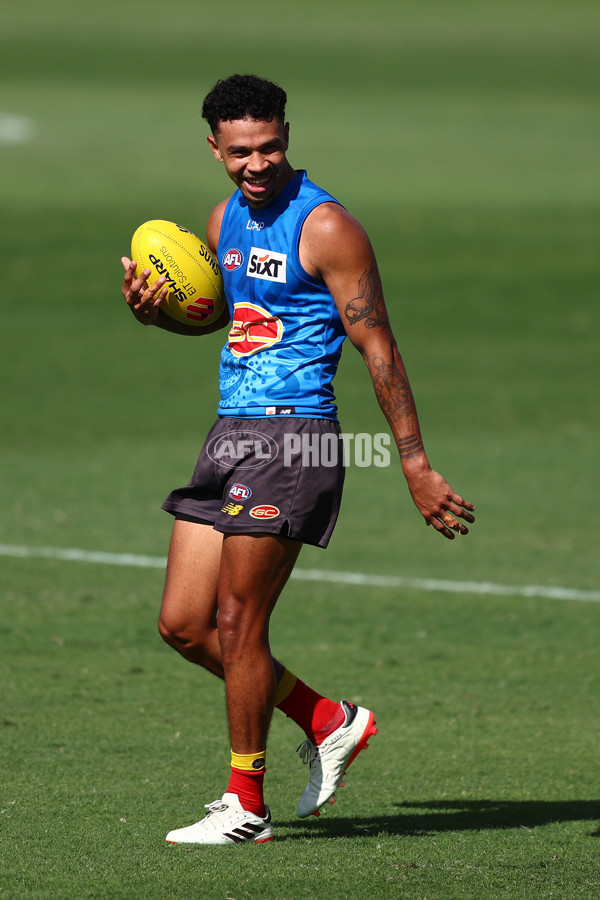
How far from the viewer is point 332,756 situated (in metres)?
5.55

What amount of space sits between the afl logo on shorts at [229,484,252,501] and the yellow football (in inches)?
40.9

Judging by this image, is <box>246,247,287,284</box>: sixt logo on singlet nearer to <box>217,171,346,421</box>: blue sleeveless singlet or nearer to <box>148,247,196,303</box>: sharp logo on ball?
<box>217,171,346,421</box>: blue sleeveless singlet

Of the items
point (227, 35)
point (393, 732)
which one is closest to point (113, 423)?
point (393, 732)

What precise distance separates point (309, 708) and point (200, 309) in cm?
176

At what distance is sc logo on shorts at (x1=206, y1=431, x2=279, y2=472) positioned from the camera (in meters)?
5.28

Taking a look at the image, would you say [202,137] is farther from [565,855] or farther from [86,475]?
[565,855]

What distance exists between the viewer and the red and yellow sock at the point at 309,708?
222 inches

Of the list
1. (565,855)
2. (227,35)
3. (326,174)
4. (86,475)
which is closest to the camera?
(565,855)

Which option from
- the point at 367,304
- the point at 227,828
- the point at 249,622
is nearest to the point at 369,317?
the point at 367,304

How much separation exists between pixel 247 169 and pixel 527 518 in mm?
6991

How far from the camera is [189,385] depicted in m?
18.2

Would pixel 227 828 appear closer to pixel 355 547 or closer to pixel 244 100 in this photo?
pixel 244 100

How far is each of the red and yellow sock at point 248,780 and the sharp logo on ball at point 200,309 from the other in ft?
6.21

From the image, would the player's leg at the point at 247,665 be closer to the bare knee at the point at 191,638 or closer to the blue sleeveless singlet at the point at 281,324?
the bare knee at the point at 191,638
